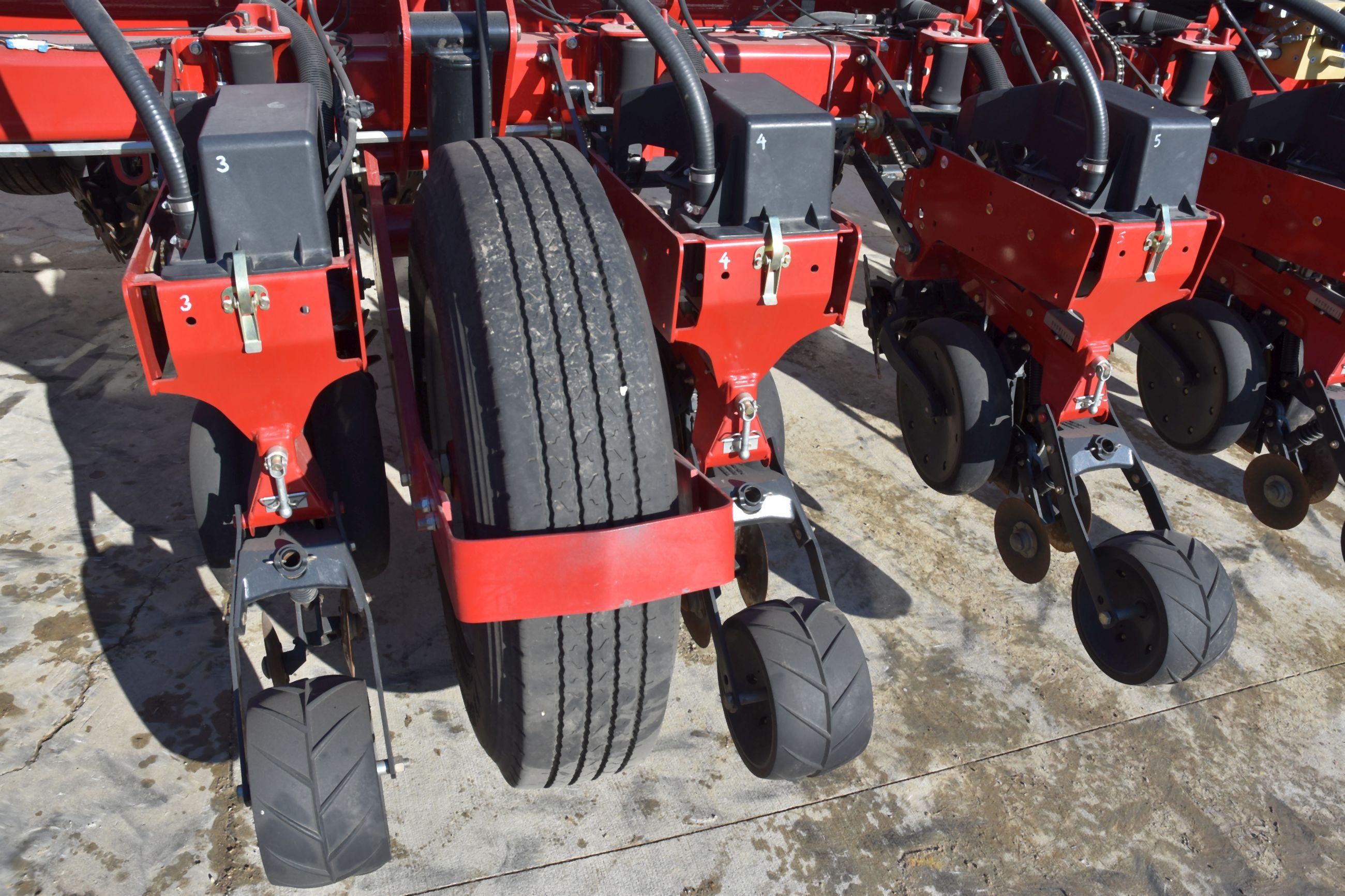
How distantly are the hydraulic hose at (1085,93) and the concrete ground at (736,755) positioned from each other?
51.6 inches

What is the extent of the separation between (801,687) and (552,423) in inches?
31.3

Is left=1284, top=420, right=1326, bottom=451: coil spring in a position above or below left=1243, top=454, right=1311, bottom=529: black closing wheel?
above

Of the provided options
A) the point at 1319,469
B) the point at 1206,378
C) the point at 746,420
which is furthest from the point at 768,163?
the point at 1319,469

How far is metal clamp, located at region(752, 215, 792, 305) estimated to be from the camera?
7.43 feet

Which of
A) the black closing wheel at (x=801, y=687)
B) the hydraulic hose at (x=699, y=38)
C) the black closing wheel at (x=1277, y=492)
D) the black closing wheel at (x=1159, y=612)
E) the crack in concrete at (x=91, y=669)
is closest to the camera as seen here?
the black closing wheel at (x=801, y=687)

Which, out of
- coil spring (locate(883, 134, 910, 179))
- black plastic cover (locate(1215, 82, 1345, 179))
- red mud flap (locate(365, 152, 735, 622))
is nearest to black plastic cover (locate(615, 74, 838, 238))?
red mud flap (locate(365, 152, 735, 622))

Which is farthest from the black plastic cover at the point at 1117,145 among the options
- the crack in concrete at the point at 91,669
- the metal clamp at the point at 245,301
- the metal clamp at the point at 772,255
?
the crack in concrete at the point at 91,669

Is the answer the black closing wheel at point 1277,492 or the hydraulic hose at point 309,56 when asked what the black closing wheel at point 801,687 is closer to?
the hydraulic hose at point 309,56

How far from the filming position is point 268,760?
1.83 m

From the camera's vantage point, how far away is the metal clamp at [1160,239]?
279 centimetres

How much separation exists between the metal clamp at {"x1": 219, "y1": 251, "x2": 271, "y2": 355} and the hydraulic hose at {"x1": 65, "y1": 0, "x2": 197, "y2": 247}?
0.43 feet

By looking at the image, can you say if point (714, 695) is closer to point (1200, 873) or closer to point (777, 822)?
point (777, 822)

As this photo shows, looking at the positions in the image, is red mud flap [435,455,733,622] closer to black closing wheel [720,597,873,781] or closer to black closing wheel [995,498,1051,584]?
black closing wheel [720,597,873,781]

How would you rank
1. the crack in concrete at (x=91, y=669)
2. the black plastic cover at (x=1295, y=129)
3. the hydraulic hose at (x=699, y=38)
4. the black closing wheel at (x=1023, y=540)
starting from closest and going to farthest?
the crack in concrete at (x=91, y=669), the hydraulic hose at (x=699, y=38), the black closing wheel at (x=1023, y=540), the black plastic cover at (x=1295, y=129)
